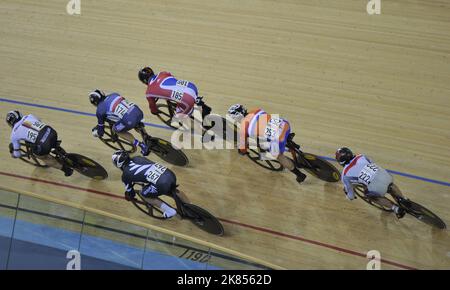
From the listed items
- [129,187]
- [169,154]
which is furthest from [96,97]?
[129,187]

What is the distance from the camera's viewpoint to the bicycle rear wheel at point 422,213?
5.60m

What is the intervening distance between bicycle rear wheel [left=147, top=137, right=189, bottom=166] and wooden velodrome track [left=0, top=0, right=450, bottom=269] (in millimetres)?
125

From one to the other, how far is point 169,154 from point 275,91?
5.17ft

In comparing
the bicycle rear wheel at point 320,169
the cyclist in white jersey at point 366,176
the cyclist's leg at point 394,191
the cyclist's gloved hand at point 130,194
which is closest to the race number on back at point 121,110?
the cyclist's gloved hand at point 130,194

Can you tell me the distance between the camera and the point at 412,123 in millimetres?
6758

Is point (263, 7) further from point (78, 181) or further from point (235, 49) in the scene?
point (78, 181)

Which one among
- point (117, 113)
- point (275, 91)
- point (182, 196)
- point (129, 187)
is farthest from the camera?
point (275, 91)

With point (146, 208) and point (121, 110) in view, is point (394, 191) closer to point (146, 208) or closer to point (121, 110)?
point (146, 208)

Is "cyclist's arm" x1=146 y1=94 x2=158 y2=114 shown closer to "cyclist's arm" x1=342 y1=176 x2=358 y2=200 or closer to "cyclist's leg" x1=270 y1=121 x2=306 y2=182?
"cyclist's leg" x1=270 y1=121 x2=306 y2=182

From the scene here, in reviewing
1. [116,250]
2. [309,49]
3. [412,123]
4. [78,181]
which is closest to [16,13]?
[78,181]

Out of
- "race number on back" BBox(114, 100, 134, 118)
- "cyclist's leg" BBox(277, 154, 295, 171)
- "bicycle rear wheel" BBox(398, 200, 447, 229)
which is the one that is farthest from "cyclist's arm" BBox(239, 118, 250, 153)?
"bicycle rear wheel" BBox(398, 200, 447, 229)

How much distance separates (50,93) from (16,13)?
6.15 feet

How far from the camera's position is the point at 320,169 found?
6328 millimetres

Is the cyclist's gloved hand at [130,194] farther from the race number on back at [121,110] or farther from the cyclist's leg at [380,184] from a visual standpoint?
the cyclist's leg at [380,184]
